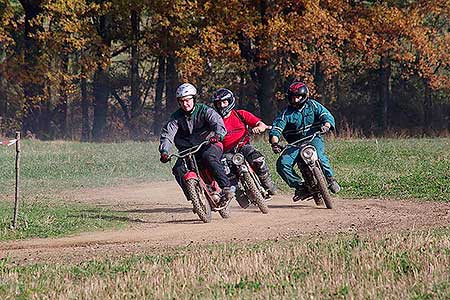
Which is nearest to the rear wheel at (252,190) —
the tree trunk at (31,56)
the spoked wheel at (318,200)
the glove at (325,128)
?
the spoked wheel at (318,200)

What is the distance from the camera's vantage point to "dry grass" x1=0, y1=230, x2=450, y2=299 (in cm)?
795

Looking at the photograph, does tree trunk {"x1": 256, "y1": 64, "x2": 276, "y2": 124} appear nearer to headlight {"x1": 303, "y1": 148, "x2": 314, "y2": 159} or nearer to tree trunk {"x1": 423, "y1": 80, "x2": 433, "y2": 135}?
tree trunk {"x1": 423, "y1": 80, "x2": 433, "y2": 135}

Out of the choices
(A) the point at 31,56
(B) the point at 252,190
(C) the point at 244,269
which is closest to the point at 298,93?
(B) the point at 252,190

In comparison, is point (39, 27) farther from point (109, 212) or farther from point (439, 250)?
point (439, 250)

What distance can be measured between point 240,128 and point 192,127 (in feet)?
3.75

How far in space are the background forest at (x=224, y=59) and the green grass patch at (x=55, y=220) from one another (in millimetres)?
21039

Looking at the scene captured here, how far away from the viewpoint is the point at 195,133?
46.7 ft

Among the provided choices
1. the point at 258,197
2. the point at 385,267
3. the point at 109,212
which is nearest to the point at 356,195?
the point at 258,197

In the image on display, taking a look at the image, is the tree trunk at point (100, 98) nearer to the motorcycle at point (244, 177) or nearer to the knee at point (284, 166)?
the knee at point (284, 166)

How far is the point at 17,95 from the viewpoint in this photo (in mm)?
47000

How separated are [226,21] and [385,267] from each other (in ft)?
96.2

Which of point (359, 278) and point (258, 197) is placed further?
point (258, 197)

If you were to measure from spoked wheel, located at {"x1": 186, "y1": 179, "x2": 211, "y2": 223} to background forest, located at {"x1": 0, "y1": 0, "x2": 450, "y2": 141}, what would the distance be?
22.4 metres

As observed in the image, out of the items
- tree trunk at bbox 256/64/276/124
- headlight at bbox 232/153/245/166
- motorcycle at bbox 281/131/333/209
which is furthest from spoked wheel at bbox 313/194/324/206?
tree trunk at bbox 256/64/276/124
